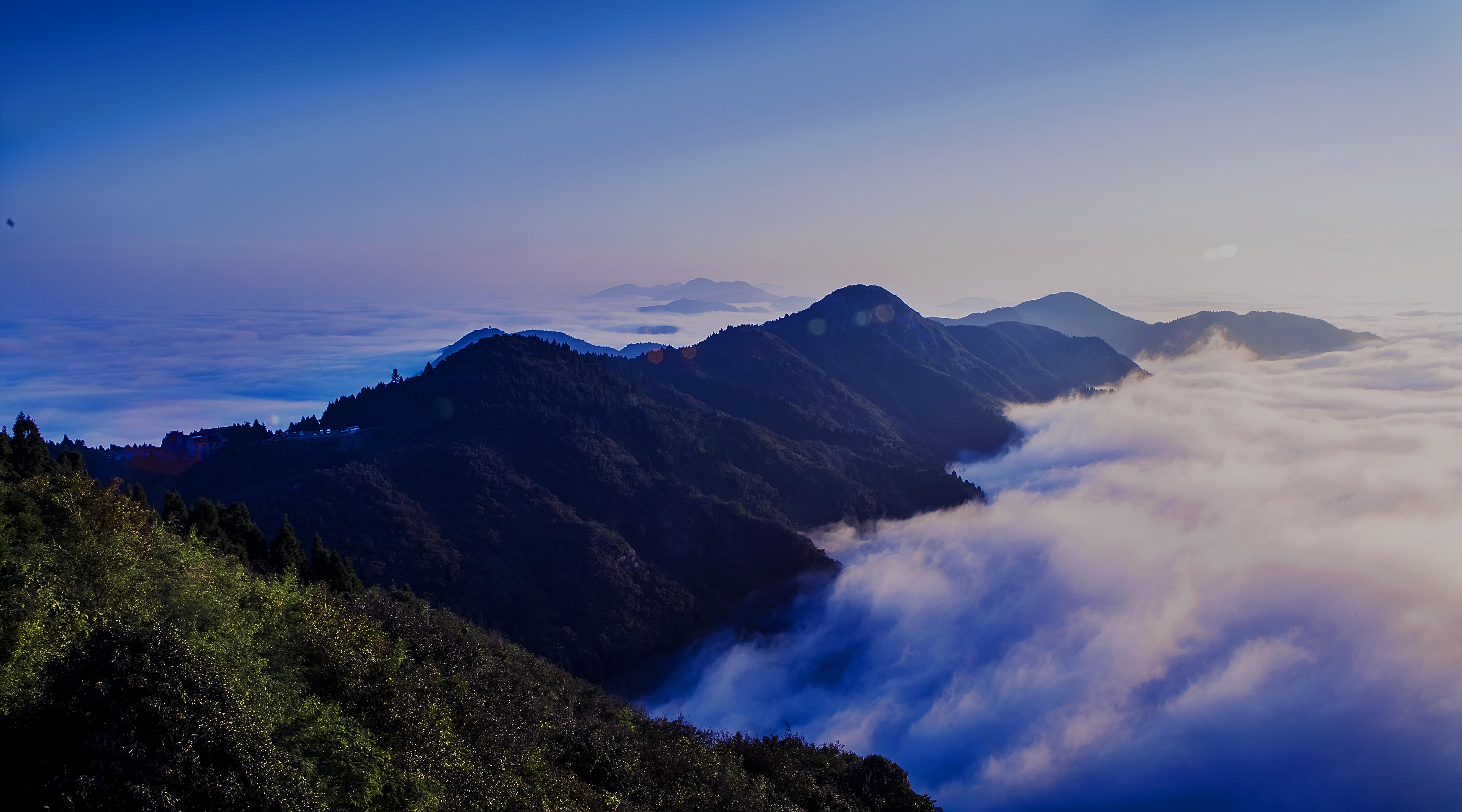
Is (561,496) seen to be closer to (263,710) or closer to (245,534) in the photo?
(245,534)

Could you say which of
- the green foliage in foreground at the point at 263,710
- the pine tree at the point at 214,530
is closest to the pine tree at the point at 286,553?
the pine tree at the point at 214,530

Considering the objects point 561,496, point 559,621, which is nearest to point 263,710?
point 559,621

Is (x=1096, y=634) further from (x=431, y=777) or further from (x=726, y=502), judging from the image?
(x=431, y=777)

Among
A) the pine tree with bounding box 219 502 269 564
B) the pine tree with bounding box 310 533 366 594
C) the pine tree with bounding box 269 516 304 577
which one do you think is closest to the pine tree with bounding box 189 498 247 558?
the pine tree with bounding box 219 502 269 564

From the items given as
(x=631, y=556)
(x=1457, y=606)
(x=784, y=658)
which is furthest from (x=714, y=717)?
(x=1457, y=606)

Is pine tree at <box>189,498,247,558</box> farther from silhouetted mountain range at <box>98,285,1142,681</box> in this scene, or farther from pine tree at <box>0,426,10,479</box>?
silhouetted mountain range at <box>98,285,1142,681</box>
